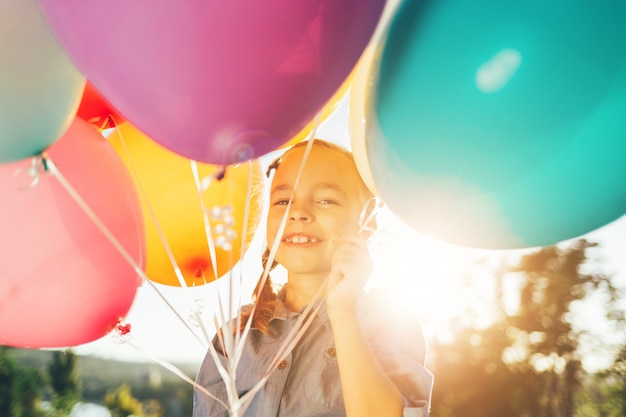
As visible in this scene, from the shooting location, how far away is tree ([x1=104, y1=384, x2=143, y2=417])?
997 cm

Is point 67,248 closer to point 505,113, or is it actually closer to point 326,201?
point 326,201

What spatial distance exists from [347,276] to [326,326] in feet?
0.76

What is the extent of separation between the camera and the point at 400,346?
1351mm

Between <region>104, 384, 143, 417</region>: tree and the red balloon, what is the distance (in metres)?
9.52

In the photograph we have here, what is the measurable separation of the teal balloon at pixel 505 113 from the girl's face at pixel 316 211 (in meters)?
0.33

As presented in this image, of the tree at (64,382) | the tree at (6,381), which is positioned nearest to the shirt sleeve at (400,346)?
the tree at (64,382)

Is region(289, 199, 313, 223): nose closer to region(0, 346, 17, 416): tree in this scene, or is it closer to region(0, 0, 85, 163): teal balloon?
region(0, 0, 85, 163): teal balloon

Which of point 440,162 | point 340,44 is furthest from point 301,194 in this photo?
point 340,44

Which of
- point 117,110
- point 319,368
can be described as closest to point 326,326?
point 319,368

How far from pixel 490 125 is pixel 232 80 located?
0.43 m

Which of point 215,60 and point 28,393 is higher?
point 28,393

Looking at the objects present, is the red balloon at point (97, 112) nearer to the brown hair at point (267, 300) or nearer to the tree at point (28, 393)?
the brown hair at point (267, 300)

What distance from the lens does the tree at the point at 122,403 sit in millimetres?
9969

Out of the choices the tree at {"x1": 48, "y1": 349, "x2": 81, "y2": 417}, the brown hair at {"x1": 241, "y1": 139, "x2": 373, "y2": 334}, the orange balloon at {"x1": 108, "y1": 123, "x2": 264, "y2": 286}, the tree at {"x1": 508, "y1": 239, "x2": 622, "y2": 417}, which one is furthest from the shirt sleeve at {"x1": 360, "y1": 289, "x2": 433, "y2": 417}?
the tree at {"x1": 48, "y1": 349, "x2": 81, "y2": 417}
